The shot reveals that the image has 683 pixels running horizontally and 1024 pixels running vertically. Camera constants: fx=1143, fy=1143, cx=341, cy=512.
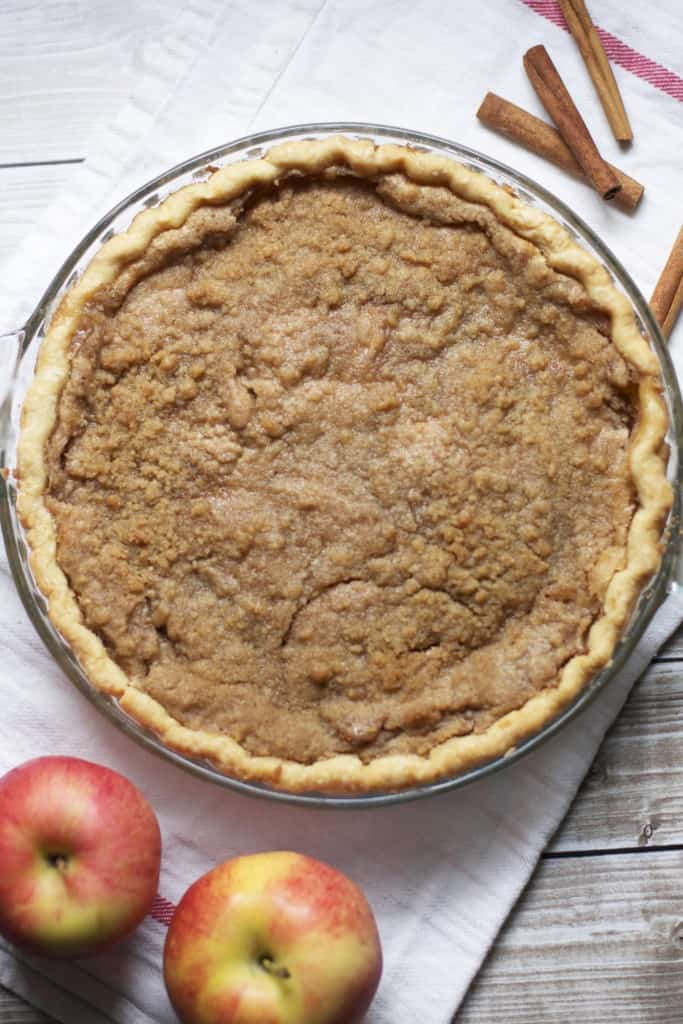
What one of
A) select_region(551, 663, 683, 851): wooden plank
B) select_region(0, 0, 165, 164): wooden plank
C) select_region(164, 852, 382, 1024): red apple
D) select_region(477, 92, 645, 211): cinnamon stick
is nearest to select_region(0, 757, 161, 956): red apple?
select_region(164, 852, 382, 1024): red apple

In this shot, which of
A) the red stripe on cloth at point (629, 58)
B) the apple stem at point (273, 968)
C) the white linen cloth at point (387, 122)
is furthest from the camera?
the red stripe on cloth at point (629, 58)

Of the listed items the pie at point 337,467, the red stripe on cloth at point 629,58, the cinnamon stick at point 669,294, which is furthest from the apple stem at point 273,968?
the red stripe on cloth at point 629,58

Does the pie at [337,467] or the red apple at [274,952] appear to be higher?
the pie at [337,467]

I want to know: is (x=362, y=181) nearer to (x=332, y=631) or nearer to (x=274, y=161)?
(x=274, y=161)

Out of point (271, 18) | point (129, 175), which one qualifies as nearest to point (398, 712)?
point (129, 175)

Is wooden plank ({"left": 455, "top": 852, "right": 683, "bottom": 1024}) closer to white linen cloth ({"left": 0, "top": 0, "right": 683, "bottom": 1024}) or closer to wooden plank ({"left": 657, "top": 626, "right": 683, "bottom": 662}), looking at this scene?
white linen cloth ({"left": 0, "top": 0, "right": 683, "bottom": 1024})

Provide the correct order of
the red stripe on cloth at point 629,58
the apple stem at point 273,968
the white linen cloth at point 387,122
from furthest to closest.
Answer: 1. the red stripe on cloth at point 629,58
2. the white linen cloth at point 387,122
3. the apple stem at point 273,968

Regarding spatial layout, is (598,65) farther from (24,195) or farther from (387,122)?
(24,195)

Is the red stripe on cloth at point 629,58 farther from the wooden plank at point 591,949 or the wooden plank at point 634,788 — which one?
the wooden plank at point 591,949
